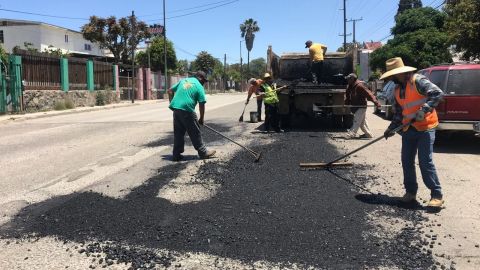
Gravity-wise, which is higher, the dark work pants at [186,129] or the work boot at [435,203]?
the dark work pants at [186,129]

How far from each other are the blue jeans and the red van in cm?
450

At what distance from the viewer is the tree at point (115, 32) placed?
42.8 metres

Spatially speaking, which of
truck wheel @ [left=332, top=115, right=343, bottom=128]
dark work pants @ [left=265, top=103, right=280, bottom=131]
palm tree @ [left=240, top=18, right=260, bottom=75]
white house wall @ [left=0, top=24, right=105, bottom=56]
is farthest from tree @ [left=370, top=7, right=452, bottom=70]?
palm tree @ [left=240, top=18, right=260, bottom=75]

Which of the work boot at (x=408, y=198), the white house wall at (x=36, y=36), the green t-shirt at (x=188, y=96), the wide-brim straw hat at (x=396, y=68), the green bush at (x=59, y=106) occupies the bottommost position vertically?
the work boot at (x=408, y=198)

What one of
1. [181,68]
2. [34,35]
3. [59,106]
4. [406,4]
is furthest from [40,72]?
[181,68]

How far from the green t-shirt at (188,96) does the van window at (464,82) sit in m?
5.15

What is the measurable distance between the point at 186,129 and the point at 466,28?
48.4ft

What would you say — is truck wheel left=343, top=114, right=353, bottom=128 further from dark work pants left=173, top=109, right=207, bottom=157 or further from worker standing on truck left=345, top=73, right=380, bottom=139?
dark work pants left=173, top=109, right=207, bottom=157

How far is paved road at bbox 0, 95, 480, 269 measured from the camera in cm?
418

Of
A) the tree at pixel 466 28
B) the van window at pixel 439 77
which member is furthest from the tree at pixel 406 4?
the van window at pixel 439 77

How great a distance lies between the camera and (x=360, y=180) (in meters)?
7.00

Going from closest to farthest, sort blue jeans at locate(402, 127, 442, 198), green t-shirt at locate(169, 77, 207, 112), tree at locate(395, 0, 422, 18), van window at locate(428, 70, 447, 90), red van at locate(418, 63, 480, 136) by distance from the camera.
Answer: blue jeans at locate(402, 127, 442, 198), green t-shirt at locate(169, 77, 207, 112), red van at locate(418, 63, 480, 136), van window at locate(428, 70, 447, 90), tree at locate(395, 0, 422, 18)

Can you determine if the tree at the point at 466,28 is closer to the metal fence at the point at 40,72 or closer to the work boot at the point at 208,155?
the work boot at the point at 208,155

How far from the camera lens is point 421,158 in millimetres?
5613
